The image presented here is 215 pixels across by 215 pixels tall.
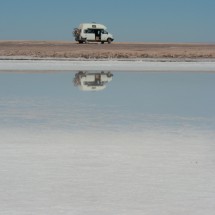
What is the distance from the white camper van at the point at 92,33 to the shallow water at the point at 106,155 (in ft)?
→ 134

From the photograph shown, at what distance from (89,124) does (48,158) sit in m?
2.67

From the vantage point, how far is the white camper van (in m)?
53.8

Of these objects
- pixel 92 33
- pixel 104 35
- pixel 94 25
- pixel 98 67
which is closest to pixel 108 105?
pixel 98 67

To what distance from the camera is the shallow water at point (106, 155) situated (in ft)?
16.4

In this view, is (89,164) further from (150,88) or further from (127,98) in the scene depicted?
(150,88)

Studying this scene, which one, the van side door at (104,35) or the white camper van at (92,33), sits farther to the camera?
the van side door at (104,35)

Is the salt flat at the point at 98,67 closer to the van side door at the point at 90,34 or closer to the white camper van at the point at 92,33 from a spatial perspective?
the white camper van at the point at 92,33

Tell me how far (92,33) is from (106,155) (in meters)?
48.2

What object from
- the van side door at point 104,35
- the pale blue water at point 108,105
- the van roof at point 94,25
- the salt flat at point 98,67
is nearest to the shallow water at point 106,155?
the pale blue water at point 108,105

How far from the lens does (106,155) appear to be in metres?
6.98

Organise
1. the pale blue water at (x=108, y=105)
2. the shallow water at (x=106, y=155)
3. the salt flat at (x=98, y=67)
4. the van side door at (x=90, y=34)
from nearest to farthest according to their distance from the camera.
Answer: the shallow water at (x=106, y=155)
the pale blue water at (x=108, y=105)
the salt flat at (x=98, y=67)
the van side door at (x=90, y=34)

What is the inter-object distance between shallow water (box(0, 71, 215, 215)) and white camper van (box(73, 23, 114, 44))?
40.8 meters

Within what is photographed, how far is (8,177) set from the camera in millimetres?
5777

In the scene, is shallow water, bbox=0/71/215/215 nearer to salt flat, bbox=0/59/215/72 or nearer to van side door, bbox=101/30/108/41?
salt flat, bbox=0/59/215/72
